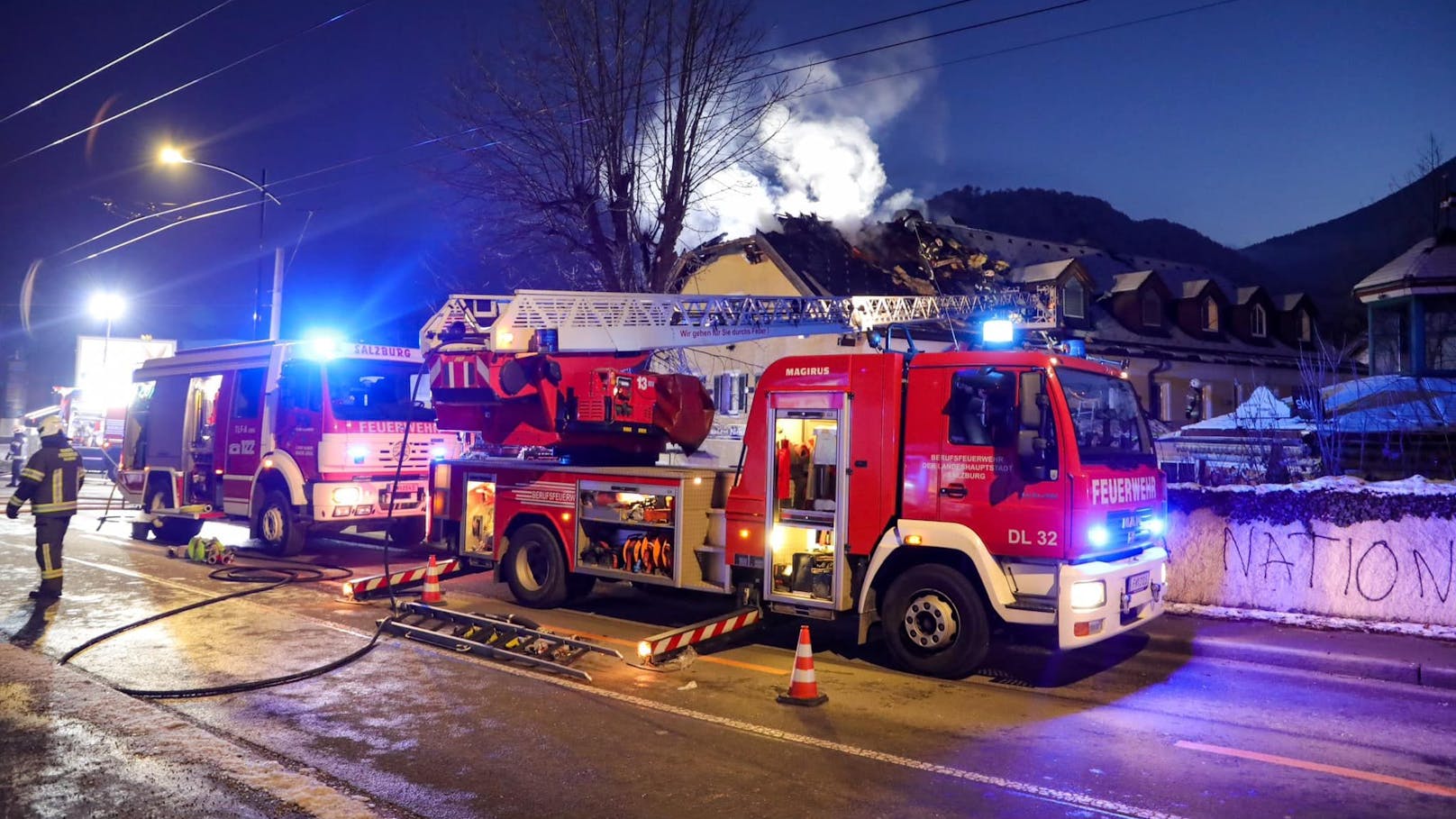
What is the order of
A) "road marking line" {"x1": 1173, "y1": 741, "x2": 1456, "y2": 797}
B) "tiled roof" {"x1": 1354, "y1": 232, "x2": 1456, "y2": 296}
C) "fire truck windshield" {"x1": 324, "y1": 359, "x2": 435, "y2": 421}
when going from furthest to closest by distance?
"tiled roof" {"x1": 1354, "y1": 232, "x2": 1456, "y2": 296}, "fire truck windshield" {"x1": 324, "y1": 359, "x2": 435, "y2": 421}, "road marking line" {"x1": 1173, "y1": 741, "x2": 1456, "y2": 797}

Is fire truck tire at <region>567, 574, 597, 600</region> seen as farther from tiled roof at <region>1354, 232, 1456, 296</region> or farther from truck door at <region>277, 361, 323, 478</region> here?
tiled roof at <region>1354, 232, 1456, 296</region>

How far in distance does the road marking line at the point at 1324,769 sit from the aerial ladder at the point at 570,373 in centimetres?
474

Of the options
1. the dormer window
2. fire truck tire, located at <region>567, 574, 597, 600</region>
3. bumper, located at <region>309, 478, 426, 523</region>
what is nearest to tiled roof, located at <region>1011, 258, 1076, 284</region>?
the dormer window

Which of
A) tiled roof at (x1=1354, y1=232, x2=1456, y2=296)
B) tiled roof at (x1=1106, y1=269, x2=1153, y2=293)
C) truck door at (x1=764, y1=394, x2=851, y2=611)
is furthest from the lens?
tiled roof at (x1=1106, y1=269, x2=1153, y2=293)

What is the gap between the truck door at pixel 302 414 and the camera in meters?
13.8

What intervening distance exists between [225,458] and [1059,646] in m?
13.0

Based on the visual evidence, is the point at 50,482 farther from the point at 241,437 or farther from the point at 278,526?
the point at 241,437

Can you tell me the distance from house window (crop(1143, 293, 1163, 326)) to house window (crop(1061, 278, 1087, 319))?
2.66m

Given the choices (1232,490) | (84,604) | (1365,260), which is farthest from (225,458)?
(1365,260)

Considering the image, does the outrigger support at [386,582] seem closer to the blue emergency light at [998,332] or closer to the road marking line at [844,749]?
the road marking line at [844,749]

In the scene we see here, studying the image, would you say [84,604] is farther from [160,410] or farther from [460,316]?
[160,410]

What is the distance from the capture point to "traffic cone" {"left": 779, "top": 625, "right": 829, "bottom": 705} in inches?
265

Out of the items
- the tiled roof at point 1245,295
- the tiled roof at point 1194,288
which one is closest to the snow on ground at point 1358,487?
the tiled roof at point 1194,288

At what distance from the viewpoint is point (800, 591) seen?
8.21 metres
